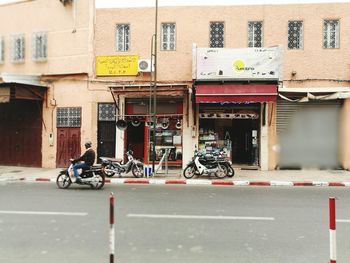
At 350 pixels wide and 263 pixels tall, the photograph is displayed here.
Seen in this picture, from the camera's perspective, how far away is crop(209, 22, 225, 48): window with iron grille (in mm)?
17000

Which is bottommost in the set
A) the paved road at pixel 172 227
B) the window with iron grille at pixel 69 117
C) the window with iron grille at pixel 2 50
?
the paved road at pixel 172 227

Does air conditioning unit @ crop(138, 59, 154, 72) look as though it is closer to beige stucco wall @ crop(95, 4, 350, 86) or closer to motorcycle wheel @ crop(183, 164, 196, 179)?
beige stucco wall @ crop(95, 4, 350, 86)

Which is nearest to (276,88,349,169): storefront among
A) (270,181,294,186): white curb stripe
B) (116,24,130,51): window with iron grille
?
(270,181,294,186): white curb stripe

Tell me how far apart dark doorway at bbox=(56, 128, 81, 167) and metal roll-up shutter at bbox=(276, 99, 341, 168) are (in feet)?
30.4

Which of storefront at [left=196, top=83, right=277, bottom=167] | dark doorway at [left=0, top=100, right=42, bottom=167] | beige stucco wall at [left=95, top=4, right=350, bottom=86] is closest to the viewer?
beige stucco wall at [left=95, top=4, right=350, bottom=86]

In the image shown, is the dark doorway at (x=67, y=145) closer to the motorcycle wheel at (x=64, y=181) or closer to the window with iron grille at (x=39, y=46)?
the window with iron grille at (x=39, y=46)

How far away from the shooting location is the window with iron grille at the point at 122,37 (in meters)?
17.5

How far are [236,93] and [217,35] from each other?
3384 millimetres

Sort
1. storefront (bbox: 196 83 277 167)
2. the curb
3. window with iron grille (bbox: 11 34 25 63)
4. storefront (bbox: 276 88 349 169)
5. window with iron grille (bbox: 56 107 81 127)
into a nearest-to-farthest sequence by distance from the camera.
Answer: the curb → storefront (bbox: 276 88 349 169) → storefront (bbox: 196 83 277 167) → window with iron grille (bbox: 56 107 81 127) → window with iron grille (bbox: 11 34 25 63)

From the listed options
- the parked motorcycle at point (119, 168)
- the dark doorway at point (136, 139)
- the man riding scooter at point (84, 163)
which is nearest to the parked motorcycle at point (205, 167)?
the parked motorcycle at point (119, 168)

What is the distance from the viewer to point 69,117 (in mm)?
17844

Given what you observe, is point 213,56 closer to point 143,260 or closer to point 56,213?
point 56,213

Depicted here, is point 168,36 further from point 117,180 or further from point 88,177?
point 88,177

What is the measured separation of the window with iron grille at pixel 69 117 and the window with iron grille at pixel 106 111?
1019mm
